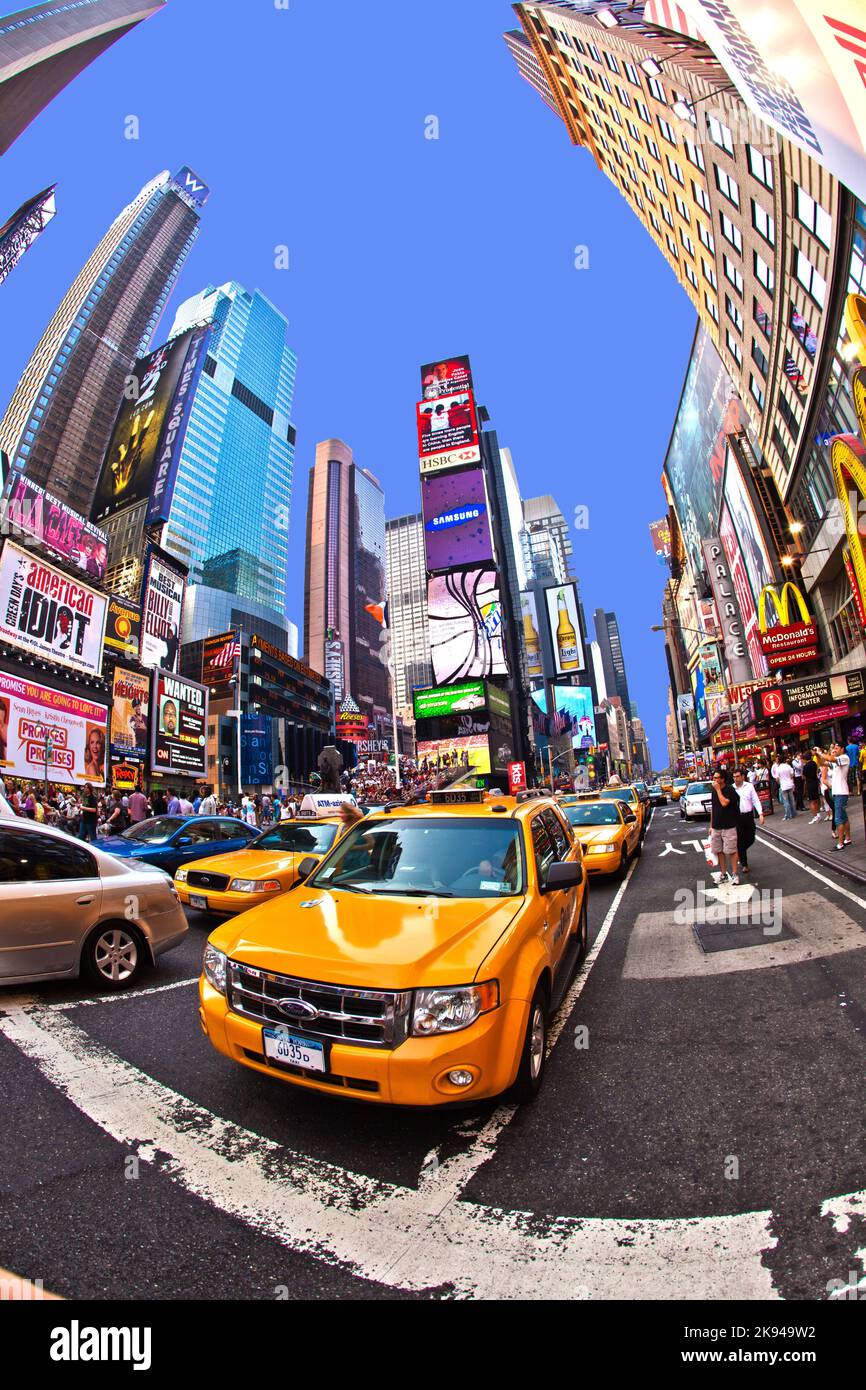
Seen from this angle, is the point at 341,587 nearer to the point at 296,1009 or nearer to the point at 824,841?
the point at 824,841

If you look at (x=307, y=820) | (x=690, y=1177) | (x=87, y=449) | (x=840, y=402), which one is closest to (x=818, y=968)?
(x=690, y=1177)

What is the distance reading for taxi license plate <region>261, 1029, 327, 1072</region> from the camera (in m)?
2.98

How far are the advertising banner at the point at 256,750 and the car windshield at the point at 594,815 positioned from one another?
261 feet

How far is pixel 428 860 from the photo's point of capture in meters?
4.46

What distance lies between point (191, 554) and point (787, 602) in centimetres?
11251

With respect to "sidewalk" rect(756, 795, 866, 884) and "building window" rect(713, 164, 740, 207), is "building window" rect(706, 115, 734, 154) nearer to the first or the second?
"building window" rect(713, 164, 740, 207)

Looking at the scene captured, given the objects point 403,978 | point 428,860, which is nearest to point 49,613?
point 428,860

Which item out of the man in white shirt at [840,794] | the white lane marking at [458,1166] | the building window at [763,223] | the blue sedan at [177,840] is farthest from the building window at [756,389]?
the white lane marking at [458,1166]

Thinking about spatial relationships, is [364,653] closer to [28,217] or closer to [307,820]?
[28,217]

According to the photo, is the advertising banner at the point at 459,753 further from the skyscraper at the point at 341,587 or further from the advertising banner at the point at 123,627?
the skyscraper at the point at 341,587

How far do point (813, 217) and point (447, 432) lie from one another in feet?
254

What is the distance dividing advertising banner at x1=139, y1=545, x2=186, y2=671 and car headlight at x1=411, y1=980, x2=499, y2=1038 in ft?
171

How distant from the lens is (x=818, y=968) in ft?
18.0

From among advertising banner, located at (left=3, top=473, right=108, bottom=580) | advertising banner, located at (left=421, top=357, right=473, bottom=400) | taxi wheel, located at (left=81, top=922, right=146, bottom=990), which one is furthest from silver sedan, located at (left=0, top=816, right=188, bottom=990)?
advertising banner, located at (left=421, top=357, right=473, bottom=400)
